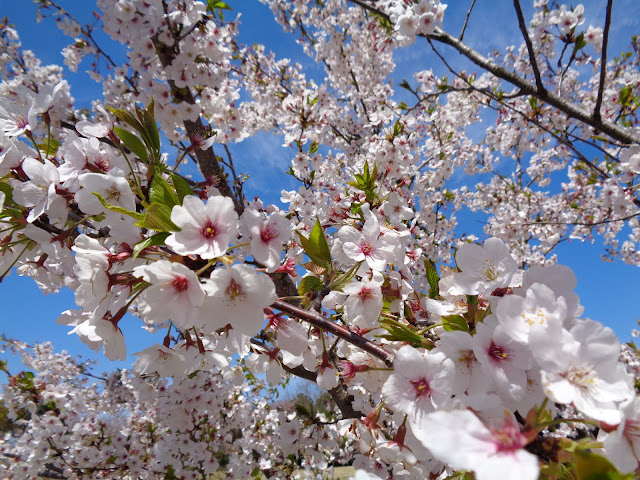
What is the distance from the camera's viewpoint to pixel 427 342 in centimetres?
112

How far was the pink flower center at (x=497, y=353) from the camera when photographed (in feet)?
2.84

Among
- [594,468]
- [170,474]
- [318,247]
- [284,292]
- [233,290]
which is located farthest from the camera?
[170,474]

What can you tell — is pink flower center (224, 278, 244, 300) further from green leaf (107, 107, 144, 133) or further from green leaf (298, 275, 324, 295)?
green leaf (107, 107, 144, 133)

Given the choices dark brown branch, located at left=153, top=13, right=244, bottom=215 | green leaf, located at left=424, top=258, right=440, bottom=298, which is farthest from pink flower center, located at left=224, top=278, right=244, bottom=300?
dark brown branch, located at left=153, top=13, right=244, bottom=215

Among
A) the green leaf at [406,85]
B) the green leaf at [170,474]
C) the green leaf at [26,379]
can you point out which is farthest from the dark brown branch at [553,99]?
the green leaf at [26,379]

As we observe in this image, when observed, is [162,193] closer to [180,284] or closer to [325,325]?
[180,284]

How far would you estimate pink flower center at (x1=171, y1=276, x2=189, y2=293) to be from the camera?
0.87 meters

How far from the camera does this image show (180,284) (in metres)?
0.89

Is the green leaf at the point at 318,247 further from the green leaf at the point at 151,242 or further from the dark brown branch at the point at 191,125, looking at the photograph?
the dark brown branch at the point at 191,125

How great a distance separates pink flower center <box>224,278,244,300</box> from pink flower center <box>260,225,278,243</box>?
0.22m

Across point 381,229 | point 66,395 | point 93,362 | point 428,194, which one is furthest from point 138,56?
point 93,362

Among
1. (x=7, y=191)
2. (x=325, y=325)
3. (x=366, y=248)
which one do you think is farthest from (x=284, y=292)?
(x=7, y=191)

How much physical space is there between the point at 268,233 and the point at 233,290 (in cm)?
25

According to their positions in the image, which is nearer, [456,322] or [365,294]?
[456,322]
